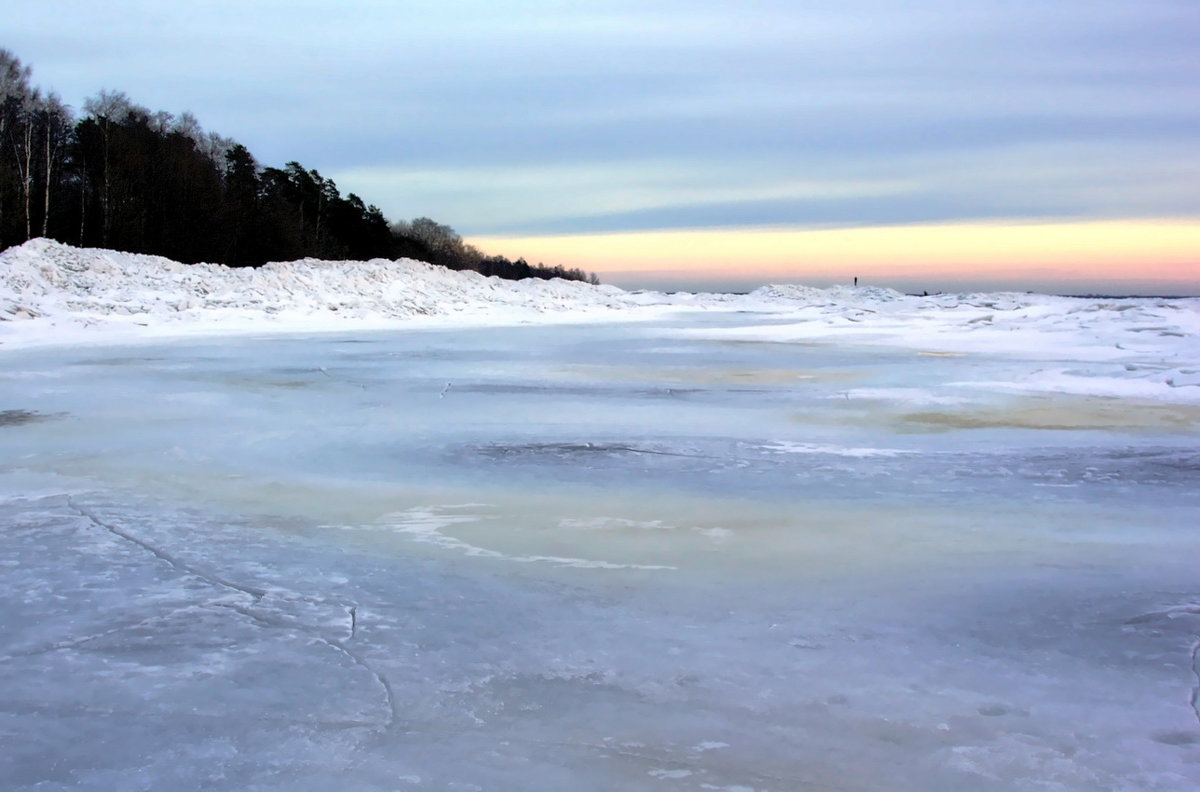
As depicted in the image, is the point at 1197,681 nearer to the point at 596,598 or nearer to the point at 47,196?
the point at 596,598

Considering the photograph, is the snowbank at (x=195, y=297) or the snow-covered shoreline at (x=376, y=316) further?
the snowbank at (x=195, y=297)

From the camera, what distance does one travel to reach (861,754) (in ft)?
7.74

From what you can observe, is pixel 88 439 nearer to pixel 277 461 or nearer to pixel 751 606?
pixel 277 461

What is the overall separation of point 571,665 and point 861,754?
0.90m

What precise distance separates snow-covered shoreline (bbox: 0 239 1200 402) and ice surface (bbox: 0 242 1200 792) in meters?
5.79

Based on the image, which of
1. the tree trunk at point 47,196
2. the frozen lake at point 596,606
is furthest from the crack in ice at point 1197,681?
the tree trunk at point 47,196

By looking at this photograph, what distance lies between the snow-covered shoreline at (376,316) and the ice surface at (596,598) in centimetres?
579

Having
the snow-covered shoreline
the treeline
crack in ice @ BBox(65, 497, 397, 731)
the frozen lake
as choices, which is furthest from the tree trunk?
crack in ice @ BBox(65, 497, 397, 731)

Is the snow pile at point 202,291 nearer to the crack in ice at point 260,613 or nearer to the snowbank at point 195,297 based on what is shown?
the snowbank at point 195,297

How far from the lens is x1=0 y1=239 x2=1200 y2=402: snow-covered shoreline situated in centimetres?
1566

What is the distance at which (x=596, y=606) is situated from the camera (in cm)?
346

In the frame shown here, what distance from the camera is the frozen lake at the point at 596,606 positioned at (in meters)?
2.38

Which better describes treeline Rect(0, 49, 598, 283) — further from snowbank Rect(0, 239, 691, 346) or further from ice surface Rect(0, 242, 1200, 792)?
ice surface Rect(0, 242, 1200, 792)

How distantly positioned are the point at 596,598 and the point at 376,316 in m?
24.2
